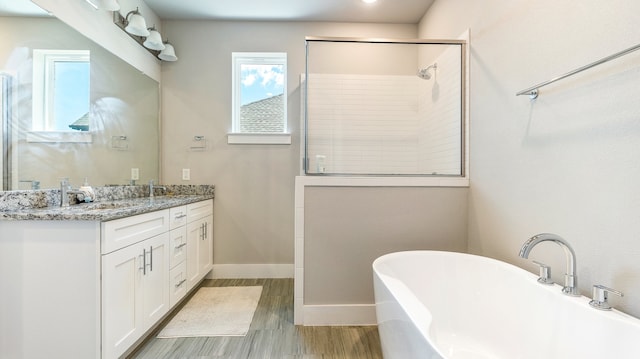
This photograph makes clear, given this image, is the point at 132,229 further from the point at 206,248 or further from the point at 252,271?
the point at 252,271

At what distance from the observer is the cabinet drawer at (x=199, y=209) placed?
7.80 ft

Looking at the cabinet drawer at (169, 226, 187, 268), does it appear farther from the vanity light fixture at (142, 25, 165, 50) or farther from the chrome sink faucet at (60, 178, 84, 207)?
the vanity light fixture at (142, 25, 165, 50)

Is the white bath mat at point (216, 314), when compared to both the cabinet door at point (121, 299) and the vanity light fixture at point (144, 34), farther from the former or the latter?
the vanity light fixture at point (144, 34)

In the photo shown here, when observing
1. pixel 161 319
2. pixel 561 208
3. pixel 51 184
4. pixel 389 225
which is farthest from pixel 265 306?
pixel 561 208

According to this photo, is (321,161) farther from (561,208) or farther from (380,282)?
(561,208)

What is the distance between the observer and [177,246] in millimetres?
2137

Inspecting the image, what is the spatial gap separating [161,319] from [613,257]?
2.38m

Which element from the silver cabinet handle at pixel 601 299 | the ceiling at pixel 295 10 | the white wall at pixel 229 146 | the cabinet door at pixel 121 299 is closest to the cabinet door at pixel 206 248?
the white wall at pixel 229 146

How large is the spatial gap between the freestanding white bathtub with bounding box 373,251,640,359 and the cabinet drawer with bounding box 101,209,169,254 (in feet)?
4.32

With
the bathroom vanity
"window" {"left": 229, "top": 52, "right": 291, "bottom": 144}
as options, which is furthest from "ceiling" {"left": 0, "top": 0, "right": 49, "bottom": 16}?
"window" {"left": 229, "top": 52, "right": 291, "bottom": 144}

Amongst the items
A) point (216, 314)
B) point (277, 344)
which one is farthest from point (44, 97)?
point (277, 344)

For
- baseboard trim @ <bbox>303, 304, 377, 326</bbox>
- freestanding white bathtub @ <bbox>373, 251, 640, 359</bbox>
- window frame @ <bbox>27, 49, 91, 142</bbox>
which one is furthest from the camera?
baseboard trim @ <bbox>303, 304, 377, 326</bbox>

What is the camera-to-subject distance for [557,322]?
3.72 feet

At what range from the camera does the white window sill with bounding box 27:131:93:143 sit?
162 centimetres
